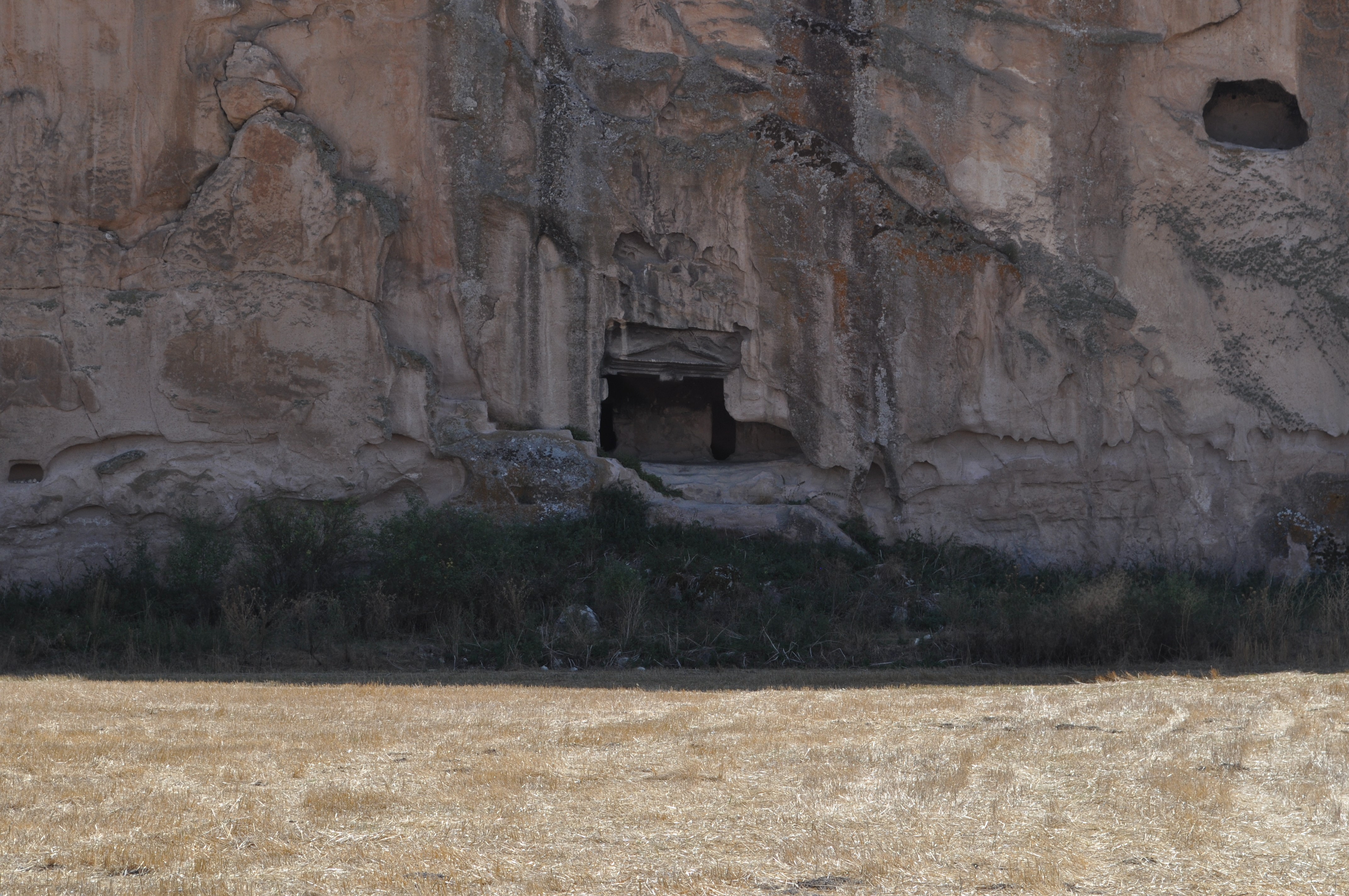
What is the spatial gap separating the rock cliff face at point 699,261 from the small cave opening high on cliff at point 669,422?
12 cm

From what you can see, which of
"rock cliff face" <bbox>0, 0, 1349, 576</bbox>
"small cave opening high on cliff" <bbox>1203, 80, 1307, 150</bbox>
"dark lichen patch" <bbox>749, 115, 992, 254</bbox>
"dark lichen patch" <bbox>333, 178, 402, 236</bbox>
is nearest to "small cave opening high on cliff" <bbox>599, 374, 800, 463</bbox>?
"rock cliff face" <bbox>0, 0, 1349, 576</bbox>

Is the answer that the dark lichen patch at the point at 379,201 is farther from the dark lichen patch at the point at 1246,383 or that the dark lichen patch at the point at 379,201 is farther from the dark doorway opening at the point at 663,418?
the dark lichen patch at the point at 1246,383

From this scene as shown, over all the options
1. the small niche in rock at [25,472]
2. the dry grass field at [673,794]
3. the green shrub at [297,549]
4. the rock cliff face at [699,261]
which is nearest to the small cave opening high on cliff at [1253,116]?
the rock cliff face at [699,261]

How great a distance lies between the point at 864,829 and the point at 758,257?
9.52 metres

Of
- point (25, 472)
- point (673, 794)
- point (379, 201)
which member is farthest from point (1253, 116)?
point (25, 472)

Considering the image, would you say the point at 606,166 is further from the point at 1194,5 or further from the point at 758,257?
the point at 1194,5

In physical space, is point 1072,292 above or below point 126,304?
above

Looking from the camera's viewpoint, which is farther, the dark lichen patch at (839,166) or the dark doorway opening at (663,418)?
the dark doorway opening at (663,418)

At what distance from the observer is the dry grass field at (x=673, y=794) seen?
12.1 feet

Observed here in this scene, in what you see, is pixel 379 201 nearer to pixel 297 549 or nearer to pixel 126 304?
pixel 126 304

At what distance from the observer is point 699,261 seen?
43.3 feet

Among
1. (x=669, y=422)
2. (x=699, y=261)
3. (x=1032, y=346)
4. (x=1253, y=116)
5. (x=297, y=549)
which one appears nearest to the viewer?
(x=297, y=549)

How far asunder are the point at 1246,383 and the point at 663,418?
6.29 meters

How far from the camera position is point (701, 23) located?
1316 cm
